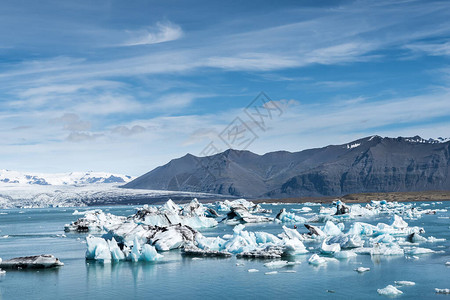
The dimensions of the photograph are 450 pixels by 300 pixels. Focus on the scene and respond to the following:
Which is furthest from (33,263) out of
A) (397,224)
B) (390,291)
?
(397,224)

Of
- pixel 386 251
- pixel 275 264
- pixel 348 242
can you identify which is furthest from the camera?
pixel 348 242

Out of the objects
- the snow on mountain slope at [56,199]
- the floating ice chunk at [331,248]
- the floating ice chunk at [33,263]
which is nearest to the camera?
the floating ice chunk at [33,263]

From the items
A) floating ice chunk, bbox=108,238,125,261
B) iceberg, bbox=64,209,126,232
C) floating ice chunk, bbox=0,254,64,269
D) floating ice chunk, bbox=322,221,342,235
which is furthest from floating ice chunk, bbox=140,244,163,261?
iceberg, bbox=64,209,126,232

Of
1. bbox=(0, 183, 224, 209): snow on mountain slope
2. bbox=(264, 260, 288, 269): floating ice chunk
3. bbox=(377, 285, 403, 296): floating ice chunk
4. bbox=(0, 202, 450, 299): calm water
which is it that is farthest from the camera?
bbox=(0, 183, 224, 209): snow on mountain slope

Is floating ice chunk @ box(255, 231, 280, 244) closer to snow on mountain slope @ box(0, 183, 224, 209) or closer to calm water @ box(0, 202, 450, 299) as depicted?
calm water @ box(0, 202, 450, 299)

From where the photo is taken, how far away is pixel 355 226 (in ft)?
97.4

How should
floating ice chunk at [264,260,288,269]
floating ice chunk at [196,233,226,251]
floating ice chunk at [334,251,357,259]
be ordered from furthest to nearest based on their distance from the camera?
floating ice chunk at [196,233,226,251] → floating ice chunk at [334,251,357,259] → floating ice chunk at [264,260,288,269]

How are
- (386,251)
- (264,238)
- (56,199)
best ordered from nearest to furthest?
(386,251) < (264,238) < (56,199)

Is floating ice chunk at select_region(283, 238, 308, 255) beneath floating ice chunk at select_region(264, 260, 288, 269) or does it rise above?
above

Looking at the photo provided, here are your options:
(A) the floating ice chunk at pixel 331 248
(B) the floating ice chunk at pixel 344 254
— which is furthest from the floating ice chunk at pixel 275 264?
(A) the floating ice chunk at pixel 331 248

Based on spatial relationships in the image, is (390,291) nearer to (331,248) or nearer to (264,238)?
(331,248)

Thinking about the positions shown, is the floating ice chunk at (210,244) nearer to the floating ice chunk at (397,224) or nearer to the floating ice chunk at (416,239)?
the floating ice chunk at (416,239)

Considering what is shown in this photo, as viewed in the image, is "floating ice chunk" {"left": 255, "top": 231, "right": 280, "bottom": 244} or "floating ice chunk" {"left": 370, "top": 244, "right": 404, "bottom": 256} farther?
"floating ice chunk" {"left": 255, "top": 231, "right": 280, "bottom": 244}

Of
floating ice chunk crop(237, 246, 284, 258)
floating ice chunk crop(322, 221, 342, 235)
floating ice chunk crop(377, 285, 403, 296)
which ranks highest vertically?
floating ice chunk crop(322, 221, 342, 235)
